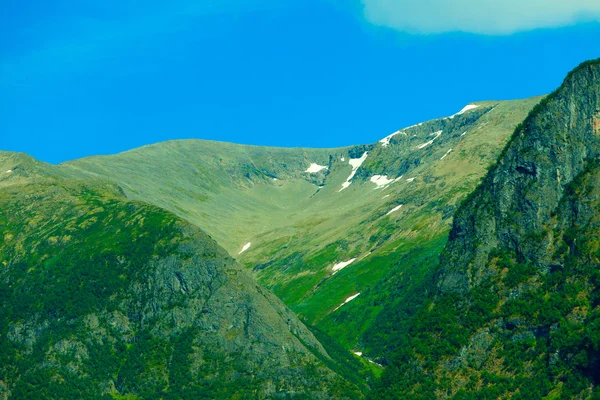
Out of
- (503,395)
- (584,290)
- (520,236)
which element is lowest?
(503,395)

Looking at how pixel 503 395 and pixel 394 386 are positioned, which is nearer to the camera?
pixel 503 395

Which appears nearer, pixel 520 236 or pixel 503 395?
pixel 503 395

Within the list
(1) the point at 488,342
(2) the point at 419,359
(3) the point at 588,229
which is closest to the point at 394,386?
(2) the point at 419,359

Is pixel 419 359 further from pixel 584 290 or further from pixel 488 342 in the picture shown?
pixel 584 290

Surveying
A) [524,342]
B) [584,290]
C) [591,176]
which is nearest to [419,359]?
[524,342]

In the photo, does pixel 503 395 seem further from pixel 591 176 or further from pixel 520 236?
pixel 591 176

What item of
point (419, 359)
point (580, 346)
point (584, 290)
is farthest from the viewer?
point (419, 359)

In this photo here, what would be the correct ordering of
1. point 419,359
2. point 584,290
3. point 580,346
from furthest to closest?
point 419,359
point 584,290
point 580,346

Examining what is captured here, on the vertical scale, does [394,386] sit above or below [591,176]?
below

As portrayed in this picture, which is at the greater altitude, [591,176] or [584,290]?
[591,176]
